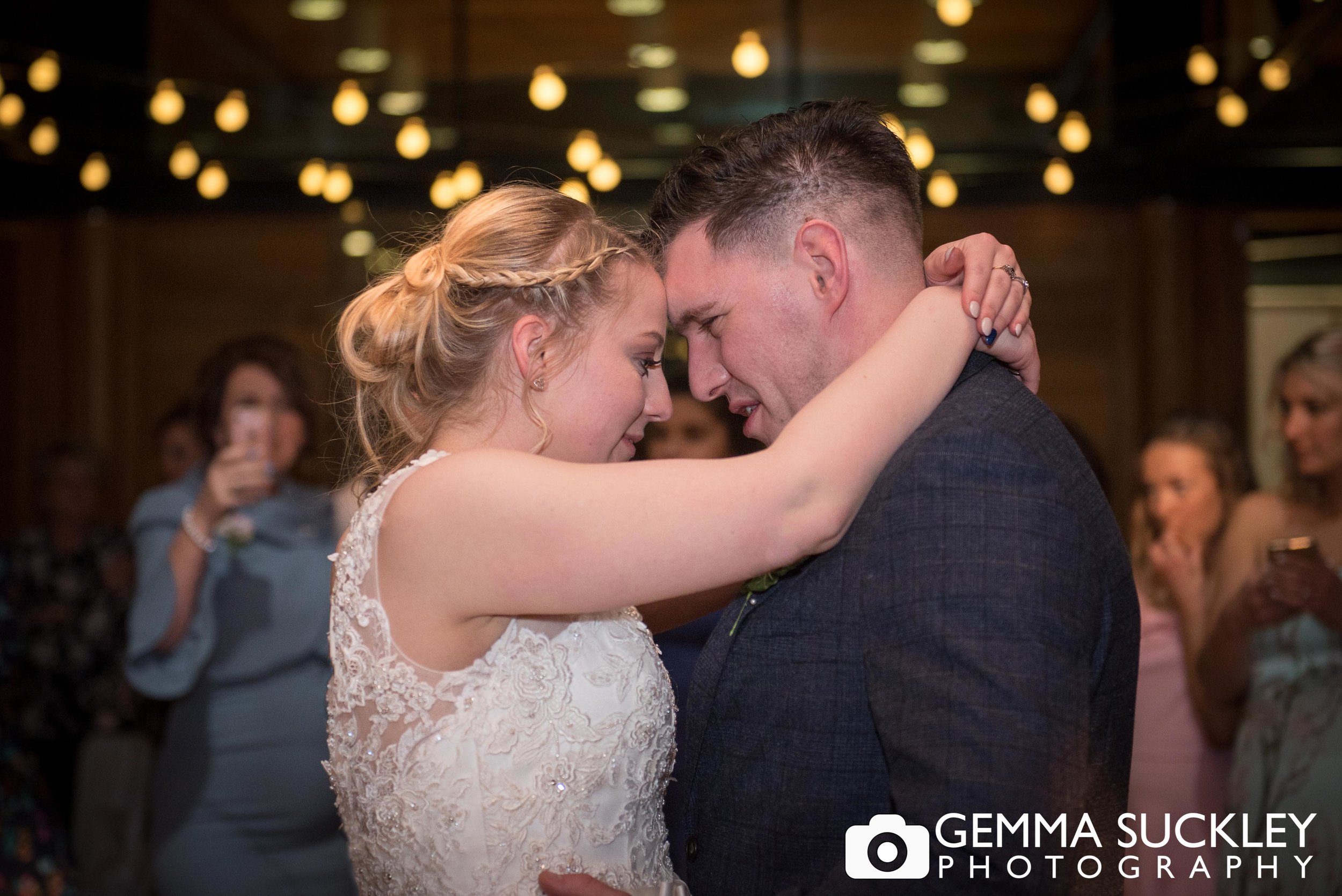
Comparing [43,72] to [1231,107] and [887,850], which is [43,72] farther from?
[1231,107]

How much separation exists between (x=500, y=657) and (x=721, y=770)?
1.06 ft

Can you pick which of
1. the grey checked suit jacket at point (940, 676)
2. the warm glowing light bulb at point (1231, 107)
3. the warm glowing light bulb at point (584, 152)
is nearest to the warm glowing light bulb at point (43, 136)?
the warm glowing light bulb at point (584, 152)

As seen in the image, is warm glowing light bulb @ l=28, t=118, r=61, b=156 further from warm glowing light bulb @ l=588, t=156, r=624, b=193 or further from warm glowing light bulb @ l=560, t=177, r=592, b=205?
warm glowing light bulb @ l=588, t=156, r=624, b=193

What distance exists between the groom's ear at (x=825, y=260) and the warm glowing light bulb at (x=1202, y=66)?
4835 millimetres

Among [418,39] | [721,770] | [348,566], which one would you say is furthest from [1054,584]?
[418,39]

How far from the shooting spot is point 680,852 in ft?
5.40

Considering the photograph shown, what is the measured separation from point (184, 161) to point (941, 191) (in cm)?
389

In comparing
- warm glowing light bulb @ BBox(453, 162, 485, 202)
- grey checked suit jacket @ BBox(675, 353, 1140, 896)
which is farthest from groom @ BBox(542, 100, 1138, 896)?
warm glowing light bulb @ BBox(453, 162, 485, 202)

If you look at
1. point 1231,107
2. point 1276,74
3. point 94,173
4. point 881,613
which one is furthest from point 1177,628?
point 94,173

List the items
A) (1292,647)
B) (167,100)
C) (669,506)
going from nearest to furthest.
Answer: (669,506)
(1292,647)
(167,100)

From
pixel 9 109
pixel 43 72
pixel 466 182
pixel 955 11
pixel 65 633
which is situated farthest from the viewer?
pixel 955 11

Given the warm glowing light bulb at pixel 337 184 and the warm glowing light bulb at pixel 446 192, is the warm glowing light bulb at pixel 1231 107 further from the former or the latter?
the warm glowing light bulb at pixel 337 184

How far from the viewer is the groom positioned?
116 centimetres

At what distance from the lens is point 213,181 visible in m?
6.24
